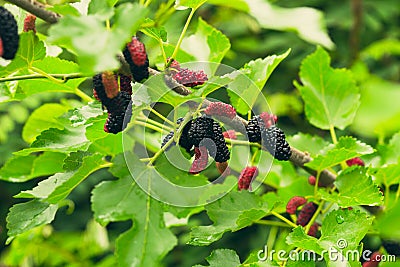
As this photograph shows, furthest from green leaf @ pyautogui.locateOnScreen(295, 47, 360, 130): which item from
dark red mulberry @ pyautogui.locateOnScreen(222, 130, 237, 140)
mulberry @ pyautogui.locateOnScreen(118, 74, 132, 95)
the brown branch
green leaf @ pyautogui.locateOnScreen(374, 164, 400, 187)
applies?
the brown branch

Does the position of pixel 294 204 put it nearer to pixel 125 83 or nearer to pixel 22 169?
pixel 125 83

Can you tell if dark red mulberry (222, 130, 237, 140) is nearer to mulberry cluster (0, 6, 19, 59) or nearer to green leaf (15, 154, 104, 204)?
green leaf (15, 154, 104, 204)

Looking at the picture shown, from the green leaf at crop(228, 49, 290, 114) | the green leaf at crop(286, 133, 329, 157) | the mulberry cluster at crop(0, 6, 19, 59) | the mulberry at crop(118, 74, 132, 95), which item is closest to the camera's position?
the mulberry cluster at crop(0, 6, 19, 59)

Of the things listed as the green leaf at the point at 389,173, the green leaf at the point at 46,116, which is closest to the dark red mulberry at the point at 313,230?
the green leaf at the point at 389,173

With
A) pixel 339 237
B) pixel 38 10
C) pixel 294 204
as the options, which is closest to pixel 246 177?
pixel 294 204

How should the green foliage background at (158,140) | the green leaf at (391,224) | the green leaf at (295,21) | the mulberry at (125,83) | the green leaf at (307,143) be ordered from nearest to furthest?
the green leaf at (391,224), the green foliage background at (158,140), the mulberry at (125,83), the green leaf at (307,143), the green leaf at (295,21)

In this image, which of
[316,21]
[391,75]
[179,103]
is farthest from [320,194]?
[391,75]

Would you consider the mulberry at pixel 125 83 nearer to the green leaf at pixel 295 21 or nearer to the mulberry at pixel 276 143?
the mulberry at pixel 276 143
